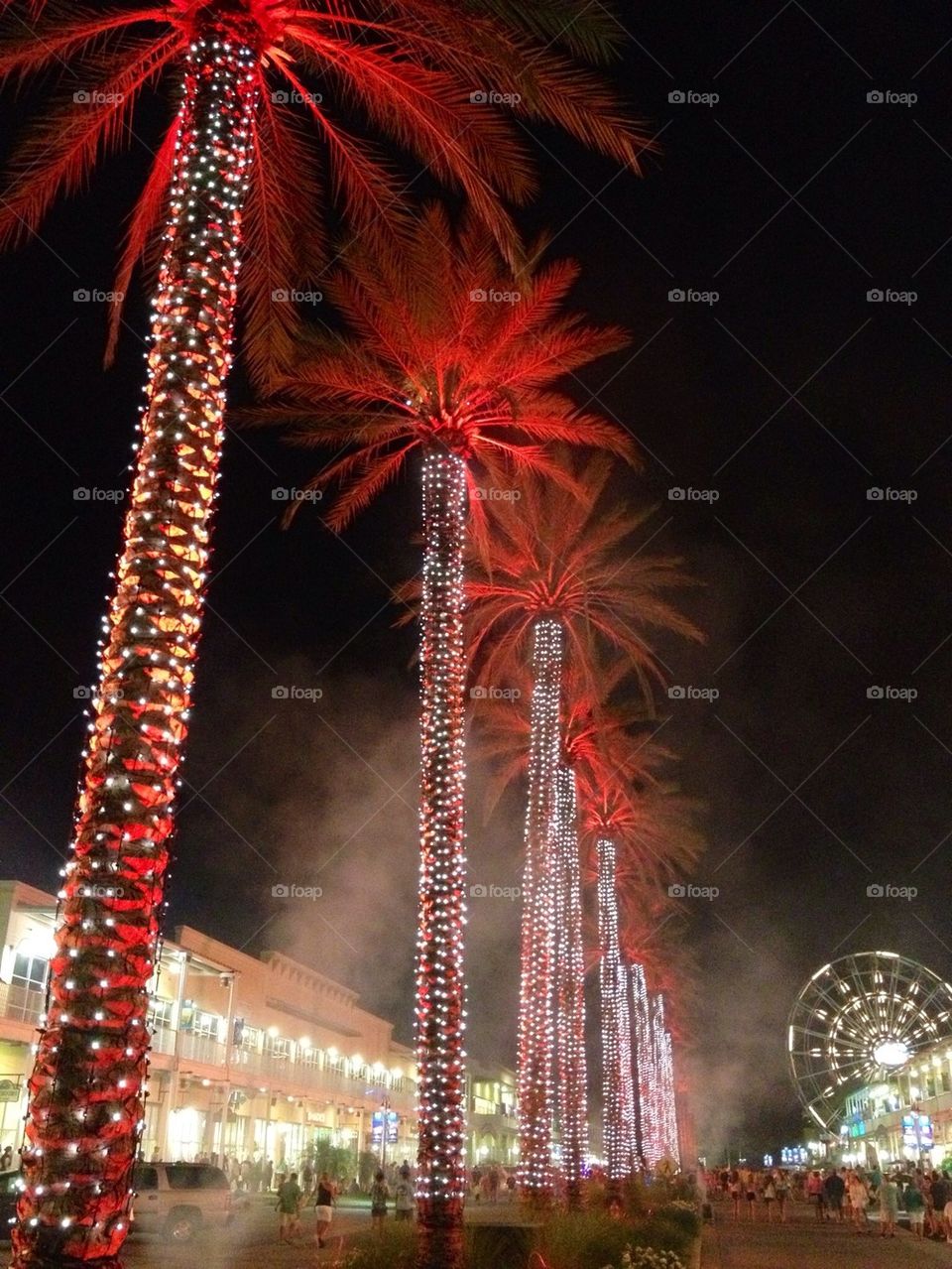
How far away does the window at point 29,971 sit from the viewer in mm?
28359

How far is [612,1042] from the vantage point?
101ft

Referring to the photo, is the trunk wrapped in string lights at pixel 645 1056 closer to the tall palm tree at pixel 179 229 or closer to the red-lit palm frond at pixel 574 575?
the red-lit palm frond at pixel 574 575

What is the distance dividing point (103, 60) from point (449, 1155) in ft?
40.6

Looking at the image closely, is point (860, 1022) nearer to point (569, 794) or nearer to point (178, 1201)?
point (569, 794)

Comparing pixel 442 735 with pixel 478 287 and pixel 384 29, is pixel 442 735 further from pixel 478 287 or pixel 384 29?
pixel 384 29

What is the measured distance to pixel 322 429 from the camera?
17.3 m

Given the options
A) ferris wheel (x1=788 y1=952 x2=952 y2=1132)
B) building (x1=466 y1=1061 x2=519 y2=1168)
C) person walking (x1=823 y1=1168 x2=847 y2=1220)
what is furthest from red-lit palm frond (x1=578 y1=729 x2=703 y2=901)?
building (x1=466 y1=1061 x2=519 y2=1168)

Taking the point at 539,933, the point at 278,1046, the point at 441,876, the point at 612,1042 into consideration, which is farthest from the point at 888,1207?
the point at 278,1046

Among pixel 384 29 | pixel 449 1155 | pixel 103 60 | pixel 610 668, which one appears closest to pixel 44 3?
pixel 103 60

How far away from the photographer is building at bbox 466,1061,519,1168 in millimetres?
73250

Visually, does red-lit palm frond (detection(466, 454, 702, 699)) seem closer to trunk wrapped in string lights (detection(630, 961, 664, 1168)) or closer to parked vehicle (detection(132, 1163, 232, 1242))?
parked vehicle (detection(132, 1163, 232, 1242))

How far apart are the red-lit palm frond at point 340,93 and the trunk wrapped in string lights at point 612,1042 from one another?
2275 cm

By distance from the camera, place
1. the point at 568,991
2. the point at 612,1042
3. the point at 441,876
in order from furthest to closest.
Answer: the point at 612,1042 < the point at 568,991 < the point at 441,876

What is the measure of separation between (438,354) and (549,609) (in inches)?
296
